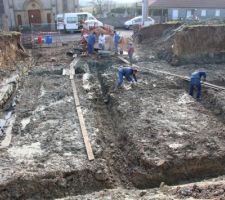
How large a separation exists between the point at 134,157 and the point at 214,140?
7.44 feet

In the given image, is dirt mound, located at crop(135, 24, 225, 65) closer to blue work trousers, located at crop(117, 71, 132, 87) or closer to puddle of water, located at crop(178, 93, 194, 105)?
blue work trousers, located at crop(117, 71, 132, 87)

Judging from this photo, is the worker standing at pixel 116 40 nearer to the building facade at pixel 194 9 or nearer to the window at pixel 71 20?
the window at pixel 71 20

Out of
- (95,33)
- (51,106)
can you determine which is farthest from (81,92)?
(95,33)

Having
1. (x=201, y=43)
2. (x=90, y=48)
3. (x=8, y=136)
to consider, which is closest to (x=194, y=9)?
(x=201, y=43)

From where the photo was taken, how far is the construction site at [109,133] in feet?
24.8

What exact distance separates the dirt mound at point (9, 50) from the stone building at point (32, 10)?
1473 centimetres

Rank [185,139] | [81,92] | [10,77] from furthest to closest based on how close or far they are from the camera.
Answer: [10,77]
[81,92]
[185,139]

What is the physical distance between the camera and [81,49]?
2098 centimetres

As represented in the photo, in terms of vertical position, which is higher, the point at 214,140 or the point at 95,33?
the point at 95,33

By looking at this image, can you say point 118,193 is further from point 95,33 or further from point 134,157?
point 95,33

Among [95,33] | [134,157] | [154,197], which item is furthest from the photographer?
[95,33]

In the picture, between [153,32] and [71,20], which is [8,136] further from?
[71,20]

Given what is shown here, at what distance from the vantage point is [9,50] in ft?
63.5

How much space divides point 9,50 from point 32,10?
17597 millimetres
